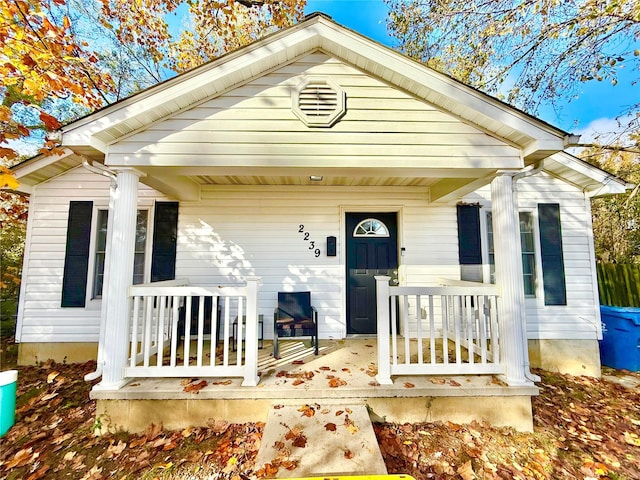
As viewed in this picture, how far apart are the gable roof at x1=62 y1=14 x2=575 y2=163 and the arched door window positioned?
7.50 feet

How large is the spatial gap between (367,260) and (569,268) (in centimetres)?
338

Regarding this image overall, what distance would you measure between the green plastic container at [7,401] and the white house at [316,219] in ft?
3.12

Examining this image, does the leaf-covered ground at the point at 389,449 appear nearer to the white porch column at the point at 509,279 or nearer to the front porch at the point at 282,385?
the front porch at the point at 282,385

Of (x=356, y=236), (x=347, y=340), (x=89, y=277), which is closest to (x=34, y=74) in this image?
(x=89, y=277)

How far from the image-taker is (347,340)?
4.60 m

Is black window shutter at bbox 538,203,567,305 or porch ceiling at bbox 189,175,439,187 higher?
porch ceiling at bbox 189,175,439,187

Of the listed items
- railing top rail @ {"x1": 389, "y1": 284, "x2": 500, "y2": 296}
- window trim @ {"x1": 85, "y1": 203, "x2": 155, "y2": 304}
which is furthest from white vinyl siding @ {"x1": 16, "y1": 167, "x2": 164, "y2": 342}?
railing top rail @ {"x1": 389, "y1": 284, "x2": 500, "y2": 296}

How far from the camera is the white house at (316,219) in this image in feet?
9.62

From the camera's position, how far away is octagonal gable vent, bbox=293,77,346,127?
3.04 meters

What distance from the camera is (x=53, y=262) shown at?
4.57m

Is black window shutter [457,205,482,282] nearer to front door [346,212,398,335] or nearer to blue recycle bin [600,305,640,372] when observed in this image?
front door [346,212,398,335]

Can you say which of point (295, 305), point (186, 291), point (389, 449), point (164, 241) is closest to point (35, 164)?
point (164, 241)

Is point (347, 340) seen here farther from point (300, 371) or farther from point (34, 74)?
point (34, 74)

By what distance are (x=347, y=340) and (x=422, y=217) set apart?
8.11 ft
